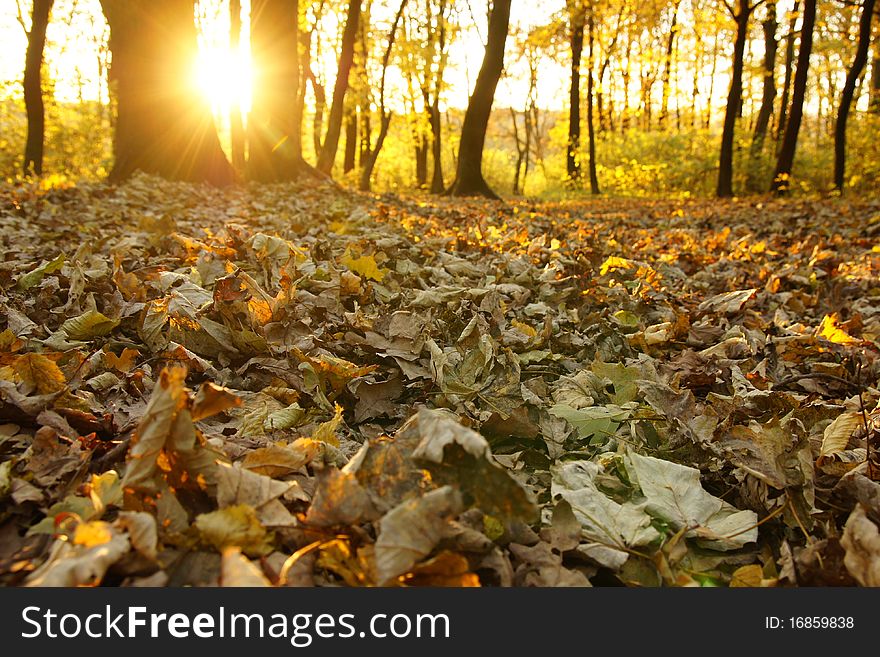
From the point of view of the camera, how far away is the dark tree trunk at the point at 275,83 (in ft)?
39.2

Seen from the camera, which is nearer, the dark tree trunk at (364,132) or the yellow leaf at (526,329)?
the yellow leaf at (526,329)

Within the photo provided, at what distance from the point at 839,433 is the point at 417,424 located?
3.57ft

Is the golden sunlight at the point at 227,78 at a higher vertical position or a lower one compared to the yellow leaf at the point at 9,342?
higher

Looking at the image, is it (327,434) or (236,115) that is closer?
(327,434)

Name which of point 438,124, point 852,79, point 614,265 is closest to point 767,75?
point 852,79

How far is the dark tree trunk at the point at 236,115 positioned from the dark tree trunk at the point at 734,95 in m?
11.4

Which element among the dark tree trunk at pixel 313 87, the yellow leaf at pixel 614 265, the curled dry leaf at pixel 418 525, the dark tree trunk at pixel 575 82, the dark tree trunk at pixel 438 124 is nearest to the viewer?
the curled dry leaf at pixel 418 525

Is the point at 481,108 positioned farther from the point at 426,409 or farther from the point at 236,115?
the point at 426,409

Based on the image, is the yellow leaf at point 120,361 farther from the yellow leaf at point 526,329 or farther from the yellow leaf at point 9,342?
the yellow leaf at point 526,329

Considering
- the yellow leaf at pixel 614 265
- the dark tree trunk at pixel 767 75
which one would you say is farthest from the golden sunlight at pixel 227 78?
the dark tree trunk at pixel 767 75

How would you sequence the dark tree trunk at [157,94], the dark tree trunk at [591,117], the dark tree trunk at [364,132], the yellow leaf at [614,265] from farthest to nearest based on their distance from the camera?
the dark tree trunk at [364,132], the dark tree trunk at [591,117], the dark tree trunk at [157,94], the yellow leaf at [614,265]

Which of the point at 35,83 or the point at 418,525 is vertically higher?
the point at 35,83

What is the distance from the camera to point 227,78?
1864cm

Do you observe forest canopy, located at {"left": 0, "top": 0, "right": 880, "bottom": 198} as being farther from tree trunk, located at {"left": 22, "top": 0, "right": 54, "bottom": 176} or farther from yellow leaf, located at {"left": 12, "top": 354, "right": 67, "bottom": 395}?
yellow leaf, located at {"left": 12, "top": 354, "right": 67, "bottom": 395}
